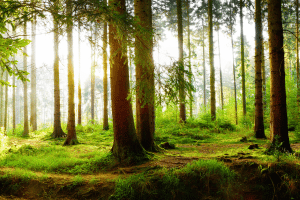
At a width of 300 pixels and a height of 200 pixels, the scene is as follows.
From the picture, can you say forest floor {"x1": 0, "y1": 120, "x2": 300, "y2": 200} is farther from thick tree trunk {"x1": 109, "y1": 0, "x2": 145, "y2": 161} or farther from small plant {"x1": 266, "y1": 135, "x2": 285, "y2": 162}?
thick tree trunk {"x1": 109, "y1": 0, "x2": 145, "y2": 161}

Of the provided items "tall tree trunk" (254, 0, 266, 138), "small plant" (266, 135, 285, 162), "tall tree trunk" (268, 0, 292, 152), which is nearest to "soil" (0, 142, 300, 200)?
"small plant" (266, 135, 285, 162)

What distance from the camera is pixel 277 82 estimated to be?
5668mm

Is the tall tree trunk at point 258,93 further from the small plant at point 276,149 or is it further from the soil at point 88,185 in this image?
the soil at point 88,185

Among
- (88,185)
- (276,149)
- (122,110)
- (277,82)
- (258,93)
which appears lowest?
(88,185)

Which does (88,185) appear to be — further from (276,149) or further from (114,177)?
(276,149)

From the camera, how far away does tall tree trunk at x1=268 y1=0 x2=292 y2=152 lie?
5.62 m

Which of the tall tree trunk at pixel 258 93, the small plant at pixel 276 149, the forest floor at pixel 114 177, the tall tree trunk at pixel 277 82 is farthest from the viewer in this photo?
the tall tree trunk at pixel 258 93

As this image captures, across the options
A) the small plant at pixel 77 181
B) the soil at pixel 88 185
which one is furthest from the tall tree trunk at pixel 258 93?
the small plant at pixel 77 181

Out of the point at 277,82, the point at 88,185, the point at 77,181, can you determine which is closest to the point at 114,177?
the point at 88,185

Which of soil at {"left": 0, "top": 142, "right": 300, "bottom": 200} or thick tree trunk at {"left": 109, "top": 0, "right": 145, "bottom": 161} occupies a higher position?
thick tree trunk at {"left": 109, "top": 0, "right": 145, "bottom": 161}

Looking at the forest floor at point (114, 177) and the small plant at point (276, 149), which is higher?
the small plant at point (276, 149)

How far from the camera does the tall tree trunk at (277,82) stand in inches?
221

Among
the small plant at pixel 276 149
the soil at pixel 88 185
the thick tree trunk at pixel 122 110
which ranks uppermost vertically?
the thick tree trunk at pixel 122 110

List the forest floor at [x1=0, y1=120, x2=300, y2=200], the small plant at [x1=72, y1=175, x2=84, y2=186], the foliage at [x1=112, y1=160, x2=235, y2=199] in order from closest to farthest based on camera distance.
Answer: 1. the foliage at [x1=112, y1=160, x2=235, y2=199]
2. the forest floor at [x1=0, y1=120, x2=300, y2=200]
3. the small plant at [x1=72, y1=175, x2=84, y2=186]
